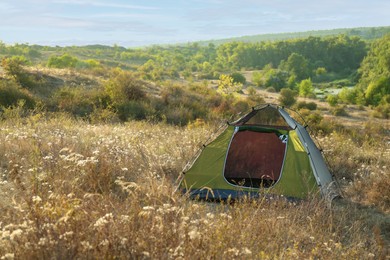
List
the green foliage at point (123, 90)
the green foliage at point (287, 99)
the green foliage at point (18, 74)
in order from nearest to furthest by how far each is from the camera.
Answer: the green foliage at point (123, 90)
the green foliage at point (18, 74)
the green foliage at point (287, 99)

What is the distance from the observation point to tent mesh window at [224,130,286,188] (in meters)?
7.89

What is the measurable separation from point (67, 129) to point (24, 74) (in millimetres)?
12966

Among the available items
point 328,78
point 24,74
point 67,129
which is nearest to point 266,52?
point 328,78

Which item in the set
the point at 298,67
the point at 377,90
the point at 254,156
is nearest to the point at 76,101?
the point at 254,156

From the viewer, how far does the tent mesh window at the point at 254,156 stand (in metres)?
7.89

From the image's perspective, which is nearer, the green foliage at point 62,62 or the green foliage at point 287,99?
the green foliage at point 287,99

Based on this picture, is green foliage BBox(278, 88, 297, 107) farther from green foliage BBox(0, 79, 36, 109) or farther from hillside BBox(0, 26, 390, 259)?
green foliage BBox(0, 79, 36, 109)

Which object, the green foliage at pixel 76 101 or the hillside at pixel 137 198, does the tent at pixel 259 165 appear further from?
the green foliage at pixel 76 101

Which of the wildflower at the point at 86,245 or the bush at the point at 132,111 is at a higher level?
the wildflower at the point at 86,245

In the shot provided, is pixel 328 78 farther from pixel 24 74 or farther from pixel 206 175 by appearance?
pixel 206 175

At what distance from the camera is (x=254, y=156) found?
8.02m

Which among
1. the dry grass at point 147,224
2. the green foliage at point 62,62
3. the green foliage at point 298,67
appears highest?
the green foliage at point 62,62

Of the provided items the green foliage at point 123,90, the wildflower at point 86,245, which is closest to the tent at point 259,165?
the wildflower at point 86,245

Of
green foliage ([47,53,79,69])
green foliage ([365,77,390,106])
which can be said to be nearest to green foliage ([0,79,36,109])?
green foliage ([47,53,79,69])
